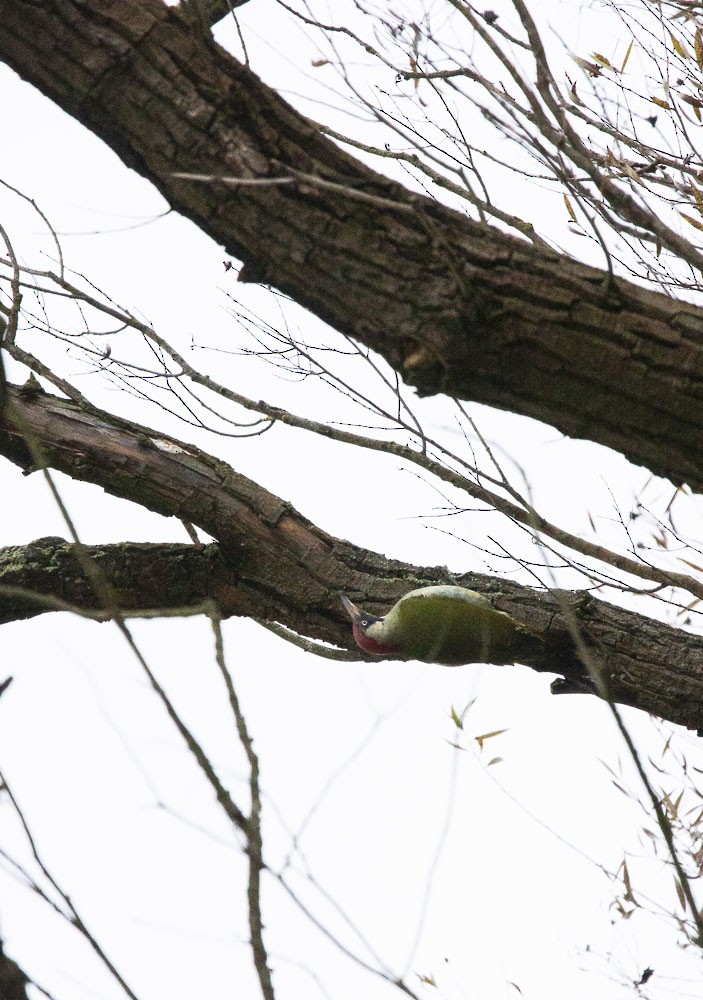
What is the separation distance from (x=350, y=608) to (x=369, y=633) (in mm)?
118

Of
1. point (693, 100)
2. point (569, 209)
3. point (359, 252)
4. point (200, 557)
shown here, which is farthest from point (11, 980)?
point (693, 100)

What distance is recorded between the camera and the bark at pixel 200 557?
2281mm

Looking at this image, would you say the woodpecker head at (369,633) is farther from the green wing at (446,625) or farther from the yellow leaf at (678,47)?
the yellow leaf at (678,47)

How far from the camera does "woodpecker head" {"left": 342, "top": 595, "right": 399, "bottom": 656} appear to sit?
6.84 feet

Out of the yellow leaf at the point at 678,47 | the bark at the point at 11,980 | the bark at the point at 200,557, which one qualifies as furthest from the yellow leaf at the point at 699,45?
the bark at the point at 11,980

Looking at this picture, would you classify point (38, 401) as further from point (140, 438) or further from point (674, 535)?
point (674, 535)

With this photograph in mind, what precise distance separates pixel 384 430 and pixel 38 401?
0.85 metres

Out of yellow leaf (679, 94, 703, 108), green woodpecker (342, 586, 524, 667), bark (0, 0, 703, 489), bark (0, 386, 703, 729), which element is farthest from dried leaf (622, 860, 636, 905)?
yellow leaf (679, 94, 703, 108)

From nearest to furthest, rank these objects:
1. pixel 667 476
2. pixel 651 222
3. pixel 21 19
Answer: pixel 21 19, pixel 667 476, pixel 651 222

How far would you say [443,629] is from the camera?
2.01m

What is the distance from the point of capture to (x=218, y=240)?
57.0 inches

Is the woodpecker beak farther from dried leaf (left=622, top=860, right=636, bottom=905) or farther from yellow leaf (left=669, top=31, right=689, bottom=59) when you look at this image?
yellow leaf (left=669, top=31, right=689, bottom=59)

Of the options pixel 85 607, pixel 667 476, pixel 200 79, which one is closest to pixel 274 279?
pixel 200 79

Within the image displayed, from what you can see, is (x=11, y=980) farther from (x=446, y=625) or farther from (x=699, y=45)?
(x=699, y=45)
